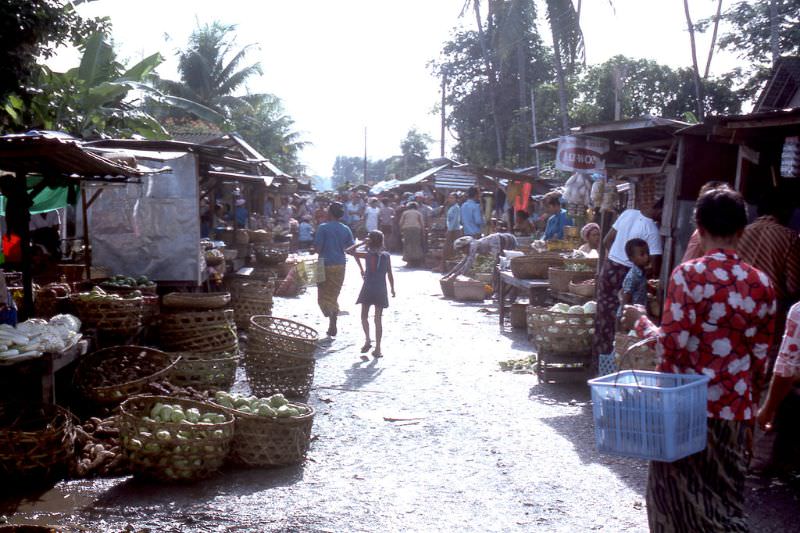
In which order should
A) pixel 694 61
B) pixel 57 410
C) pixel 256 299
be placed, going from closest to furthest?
pixel 57 410 < pixel 256 299 < pixel 694 61

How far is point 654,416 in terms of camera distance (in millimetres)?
3248

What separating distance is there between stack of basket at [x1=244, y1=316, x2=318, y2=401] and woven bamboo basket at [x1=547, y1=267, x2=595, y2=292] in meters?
4.30

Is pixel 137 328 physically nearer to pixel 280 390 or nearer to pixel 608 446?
pixel 280 390

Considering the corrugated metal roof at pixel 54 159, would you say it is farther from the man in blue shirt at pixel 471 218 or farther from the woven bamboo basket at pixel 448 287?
the man in blue shirt at pixel 471 218

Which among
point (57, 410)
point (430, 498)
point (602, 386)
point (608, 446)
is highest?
point (602, 386)

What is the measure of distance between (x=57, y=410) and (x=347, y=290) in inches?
514

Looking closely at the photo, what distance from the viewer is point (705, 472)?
11.3 feet

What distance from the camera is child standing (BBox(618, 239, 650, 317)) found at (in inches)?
318

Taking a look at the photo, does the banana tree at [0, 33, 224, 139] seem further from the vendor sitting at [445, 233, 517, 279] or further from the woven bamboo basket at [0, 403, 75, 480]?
the woven bamboo basket at [0, 403, 75, 480]

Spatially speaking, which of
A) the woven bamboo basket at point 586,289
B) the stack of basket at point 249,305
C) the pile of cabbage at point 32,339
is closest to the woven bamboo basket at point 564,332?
the woven bamboo basket at point 586,289

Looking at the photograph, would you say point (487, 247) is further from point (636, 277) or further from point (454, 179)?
point (454, 179)

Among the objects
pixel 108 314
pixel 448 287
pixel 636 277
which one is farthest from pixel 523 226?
pixel 108 314

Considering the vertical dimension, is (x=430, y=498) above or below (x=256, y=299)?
below

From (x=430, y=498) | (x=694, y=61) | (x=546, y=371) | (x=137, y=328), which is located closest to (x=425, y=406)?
(x=546, y=371)
